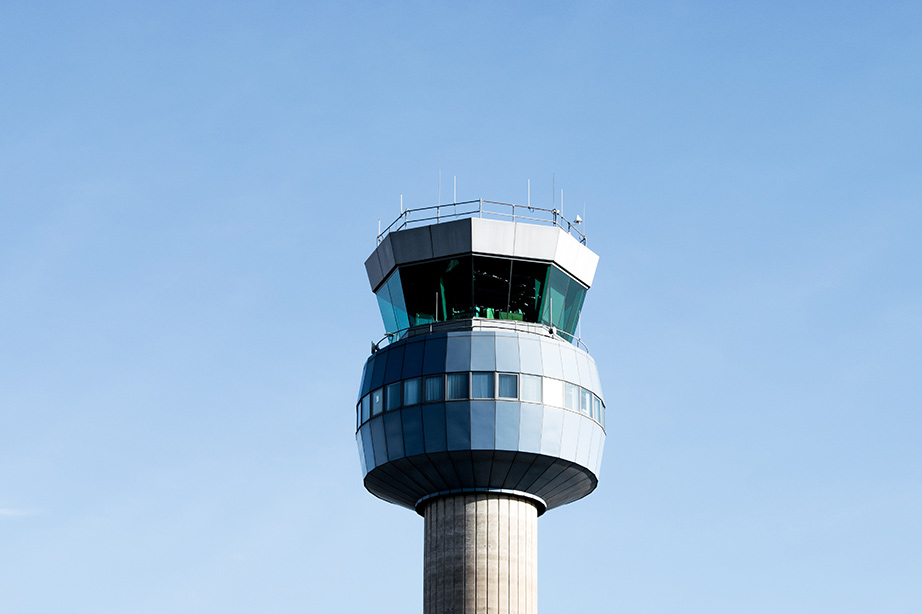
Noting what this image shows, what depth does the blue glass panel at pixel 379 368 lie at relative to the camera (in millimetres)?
55344

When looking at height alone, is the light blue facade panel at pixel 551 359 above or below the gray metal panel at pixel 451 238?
below

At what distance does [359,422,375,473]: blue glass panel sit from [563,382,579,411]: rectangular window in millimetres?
8194

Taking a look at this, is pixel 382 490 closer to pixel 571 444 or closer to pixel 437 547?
pixel 437 547

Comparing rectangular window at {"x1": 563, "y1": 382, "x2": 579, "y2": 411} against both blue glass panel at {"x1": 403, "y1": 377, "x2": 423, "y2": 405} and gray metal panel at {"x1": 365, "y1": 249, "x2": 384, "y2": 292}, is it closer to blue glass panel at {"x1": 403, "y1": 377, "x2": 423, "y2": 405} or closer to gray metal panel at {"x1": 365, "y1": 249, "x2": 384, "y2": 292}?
blue glass panel at {"x1": 403, "y1": 377, "x2": 423, "y2": 405}

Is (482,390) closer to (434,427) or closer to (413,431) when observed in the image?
(434,427)

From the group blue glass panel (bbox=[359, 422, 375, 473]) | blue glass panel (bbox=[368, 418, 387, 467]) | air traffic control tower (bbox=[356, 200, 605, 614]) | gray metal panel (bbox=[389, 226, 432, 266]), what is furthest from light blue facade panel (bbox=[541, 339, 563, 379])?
blue glass panel (bbox=[359, 422, 375, 473])

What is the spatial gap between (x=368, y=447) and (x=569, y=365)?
8994 mm

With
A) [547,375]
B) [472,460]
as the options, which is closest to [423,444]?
[472,460]

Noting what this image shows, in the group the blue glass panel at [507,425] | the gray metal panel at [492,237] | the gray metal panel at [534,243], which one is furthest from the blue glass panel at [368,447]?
the gray metal panel at [534,243]

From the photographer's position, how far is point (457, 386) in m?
53.2

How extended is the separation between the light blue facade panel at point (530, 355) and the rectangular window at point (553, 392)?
56 centimetres

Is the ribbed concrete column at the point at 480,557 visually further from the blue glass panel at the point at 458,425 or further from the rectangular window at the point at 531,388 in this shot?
the rectangular window at the point at 531,388

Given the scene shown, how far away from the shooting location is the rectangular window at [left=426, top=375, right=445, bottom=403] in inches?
2096

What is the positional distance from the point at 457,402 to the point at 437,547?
19.3ft
